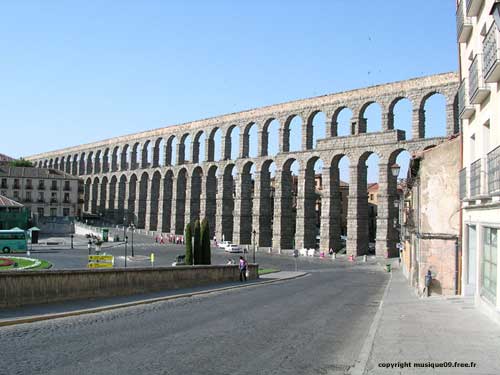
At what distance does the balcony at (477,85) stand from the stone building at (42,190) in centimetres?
9946

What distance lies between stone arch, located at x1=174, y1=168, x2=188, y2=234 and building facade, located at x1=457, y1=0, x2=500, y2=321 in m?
78.2

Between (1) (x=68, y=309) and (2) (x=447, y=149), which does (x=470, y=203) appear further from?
(1) (x=68, y=309)

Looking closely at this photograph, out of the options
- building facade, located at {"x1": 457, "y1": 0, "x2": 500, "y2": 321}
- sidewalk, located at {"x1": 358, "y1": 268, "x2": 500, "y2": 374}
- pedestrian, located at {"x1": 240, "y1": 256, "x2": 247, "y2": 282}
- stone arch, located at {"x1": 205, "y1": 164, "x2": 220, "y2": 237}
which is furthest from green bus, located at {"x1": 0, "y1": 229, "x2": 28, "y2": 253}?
building facade, located at {"x1": 457, "y1": 0, "x2": 500, "y2": 321}

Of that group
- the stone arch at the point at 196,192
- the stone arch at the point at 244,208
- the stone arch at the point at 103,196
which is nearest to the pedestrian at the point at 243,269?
the stone arch at the point at 244,208

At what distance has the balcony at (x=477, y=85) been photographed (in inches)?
604

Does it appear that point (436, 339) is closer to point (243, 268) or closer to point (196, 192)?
point (243, 268)

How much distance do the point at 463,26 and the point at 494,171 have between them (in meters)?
7.18

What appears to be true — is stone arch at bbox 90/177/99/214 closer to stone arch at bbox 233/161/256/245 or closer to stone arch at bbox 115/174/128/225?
stone arch at bbox 115/174/128/225

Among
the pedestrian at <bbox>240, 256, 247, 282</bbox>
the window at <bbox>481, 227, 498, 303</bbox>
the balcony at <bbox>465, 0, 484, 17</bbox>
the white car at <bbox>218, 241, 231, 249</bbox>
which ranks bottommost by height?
the white car at <bbox>218, 241, 231, 249</bbox>

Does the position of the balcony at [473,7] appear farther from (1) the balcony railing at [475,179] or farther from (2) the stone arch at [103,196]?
(2) the stone arch at [103,196]

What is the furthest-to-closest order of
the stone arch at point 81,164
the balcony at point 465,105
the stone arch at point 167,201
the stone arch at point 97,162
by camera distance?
the stone arch at point 81,164
the stone arch at point 97,162
the stone arch at point 167,201
the balcony at point 465,105

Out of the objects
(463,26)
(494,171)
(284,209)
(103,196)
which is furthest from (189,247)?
(103,196)

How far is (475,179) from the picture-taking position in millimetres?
16375

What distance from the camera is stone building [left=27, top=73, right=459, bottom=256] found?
6412 centimetres
